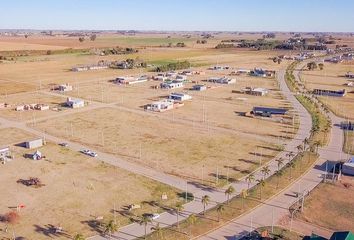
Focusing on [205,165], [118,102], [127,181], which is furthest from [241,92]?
[127,181]

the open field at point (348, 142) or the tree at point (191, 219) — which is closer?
the tree at point (191, 219)

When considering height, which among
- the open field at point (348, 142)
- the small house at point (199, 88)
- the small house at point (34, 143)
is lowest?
the small house at point (34, 143)

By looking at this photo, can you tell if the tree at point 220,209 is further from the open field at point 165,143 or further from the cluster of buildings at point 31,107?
the cluster of buildings at point 31,107

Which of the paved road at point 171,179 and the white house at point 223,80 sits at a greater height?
the white house at point 223,80

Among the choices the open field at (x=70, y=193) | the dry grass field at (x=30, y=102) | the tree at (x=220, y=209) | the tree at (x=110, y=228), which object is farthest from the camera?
the dry grass field at (x=30, y=102)

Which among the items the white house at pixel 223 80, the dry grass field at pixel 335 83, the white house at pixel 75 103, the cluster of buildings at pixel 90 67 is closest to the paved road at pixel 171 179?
the white house at pixel 75 103

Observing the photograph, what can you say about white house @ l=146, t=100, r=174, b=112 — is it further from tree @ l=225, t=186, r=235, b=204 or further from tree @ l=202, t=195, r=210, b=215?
tree @ l=202, t=195, r=210, b=215

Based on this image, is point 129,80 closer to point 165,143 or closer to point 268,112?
point 268,112

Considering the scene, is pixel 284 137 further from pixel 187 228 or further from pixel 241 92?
pixel 241 92
